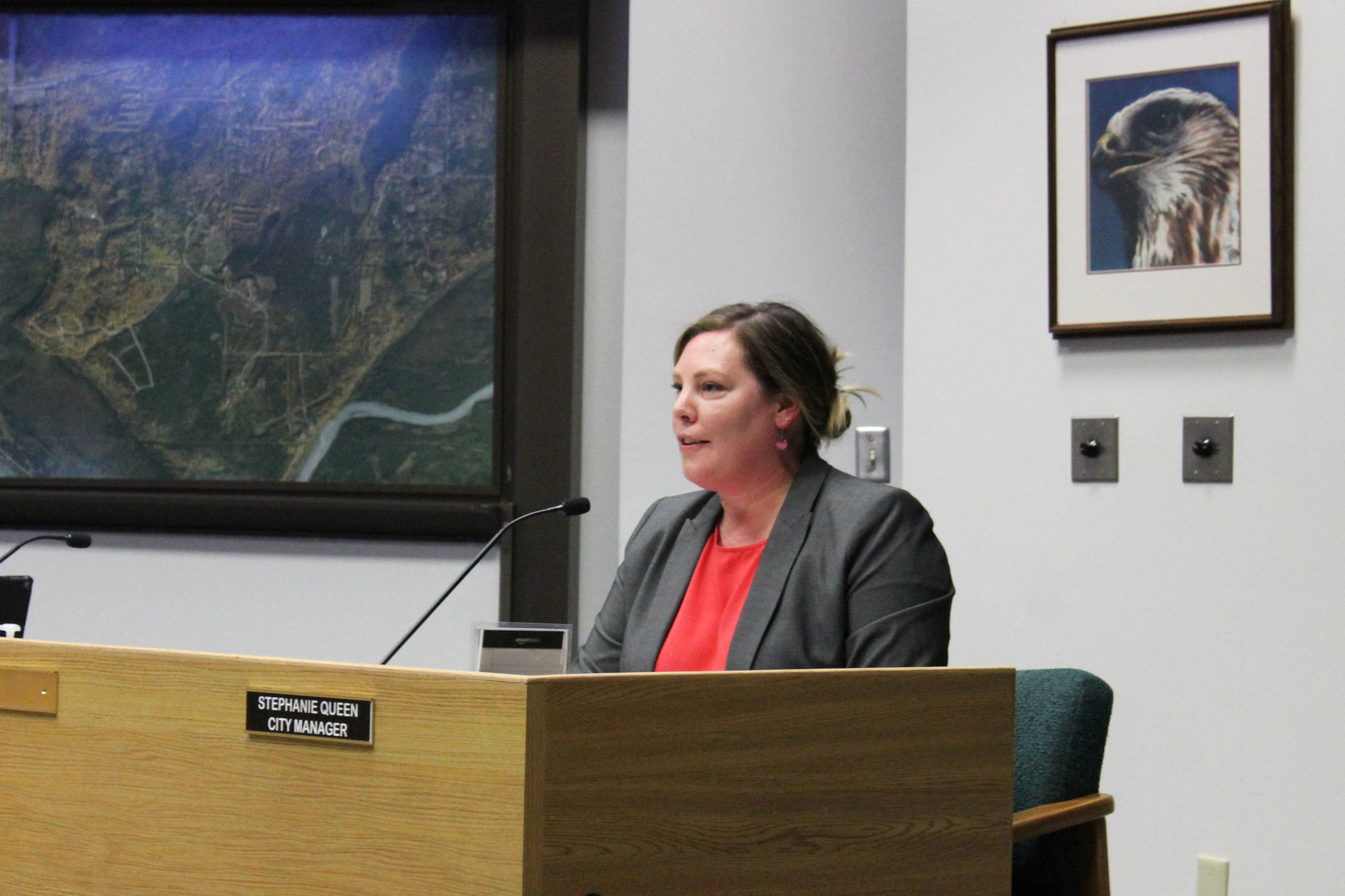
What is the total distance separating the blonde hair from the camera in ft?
7.08

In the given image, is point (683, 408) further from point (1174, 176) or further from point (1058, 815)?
point (1174, 176)

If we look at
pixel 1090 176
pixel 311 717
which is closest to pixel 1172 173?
pixel 1090 176

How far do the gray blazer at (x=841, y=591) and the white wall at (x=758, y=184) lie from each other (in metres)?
1.41

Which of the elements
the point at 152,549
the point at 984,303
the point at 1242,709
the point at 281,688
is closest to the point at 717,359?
the point at 984,303

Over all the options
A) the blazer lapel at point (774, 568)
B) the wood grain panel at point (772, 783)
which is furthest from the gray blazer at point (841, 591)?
the wood grain panel at point (772, 783)

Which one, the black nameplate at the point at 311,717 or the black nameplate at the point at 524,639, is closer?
the black nameplate at the point at 311,717

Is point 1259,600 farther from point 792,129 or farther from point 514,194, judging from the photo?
point 514,194

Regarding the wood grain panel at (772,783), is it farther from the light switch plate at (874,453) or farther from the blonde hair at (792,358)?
the light switch plate at (874,453)

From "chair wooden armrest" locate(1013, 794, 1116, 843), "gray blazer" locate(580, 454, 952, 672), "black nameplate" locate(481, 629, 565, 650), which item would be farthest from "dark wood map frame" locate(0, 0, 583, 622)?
"black nameplate" locate(481, 629, 565, 650)

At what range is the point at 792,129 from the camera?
3.48 meters

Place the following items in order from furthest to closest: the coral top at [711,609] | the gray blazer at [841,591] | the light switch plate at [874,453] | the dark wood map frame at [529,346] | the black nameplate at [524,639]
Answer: the dark wood map frame at [529,346], the light switch plate at [874,453], the coral top at [711,609], the gray blazer at [841,591], the black nameplate at [524,639]

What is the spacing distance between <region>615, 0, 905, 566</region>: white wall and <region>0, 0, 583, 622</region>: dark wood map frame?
0.25 meters

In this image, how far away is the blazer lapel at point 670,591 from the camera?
2072 mm

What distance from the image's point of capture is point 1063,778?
195cm
